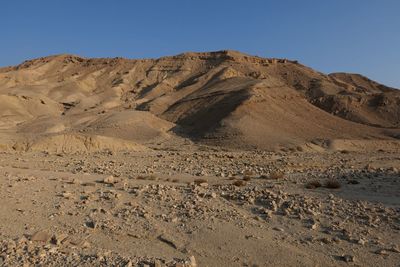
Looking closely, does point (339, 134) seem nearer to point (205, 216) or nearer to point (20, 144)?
point (20, 144)

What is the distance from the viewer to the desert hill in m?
44.9

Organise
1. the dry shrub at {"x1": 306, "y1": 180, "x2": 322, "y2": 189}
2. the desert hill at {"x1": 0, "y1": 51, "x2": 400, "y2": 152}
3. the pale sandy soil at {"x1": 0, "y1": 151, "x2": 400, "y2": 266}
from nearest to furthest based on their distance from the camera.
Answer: the pale sandy soil at {"x1": 0, "y1": 151, "x2": 400, "y2": 266}
the dry shrub at {"x1": 306, "y1": 180, "x2": 322, "y2": 189}
the desert hill at {"x1": 0, "y1": 51, "x2": 400, "y2": 152}

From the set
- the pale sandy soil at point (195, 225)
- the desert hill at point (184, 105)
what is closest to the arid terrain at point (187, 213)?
the pale sandy soil at point (195, 225)

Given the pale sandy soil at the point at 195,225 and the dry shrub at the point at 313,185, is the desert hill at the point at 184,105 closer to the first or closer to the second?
the pale sandy soil at the point at 195,225

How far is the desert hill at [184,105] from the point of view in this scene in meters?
44.9

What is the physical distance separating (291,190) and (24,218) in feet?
22.3

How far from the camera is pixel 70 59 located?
10825 centimetres

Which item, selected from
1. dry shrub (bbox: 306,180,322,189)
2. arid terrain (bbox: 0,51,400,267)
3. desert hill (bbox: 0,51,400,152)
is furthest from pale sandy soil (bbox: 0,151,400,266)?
desert hill (bbox: 0,51,400,152)

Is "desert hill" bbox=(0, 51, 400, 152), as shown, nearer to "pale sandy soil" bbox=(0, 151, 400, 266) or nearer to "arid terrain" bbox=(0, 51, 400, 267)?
"arid terrain" bbox=(0, 51, 400, 267)

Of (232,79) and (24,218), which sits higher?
(232,79)

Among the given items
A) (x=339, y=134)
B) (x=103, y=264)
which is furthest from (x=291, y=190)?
(x=339, y=134)

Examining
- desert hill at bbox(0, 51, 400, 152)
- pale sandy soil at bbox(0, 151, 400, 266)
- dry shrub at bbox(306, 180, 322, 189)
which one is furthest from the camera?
desert hill at bbox(0, 51, 400, 152)

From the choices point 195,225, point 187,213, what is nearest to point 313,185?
point 187,213

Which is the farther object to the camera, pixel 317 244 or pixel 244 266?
pixel 317 244
